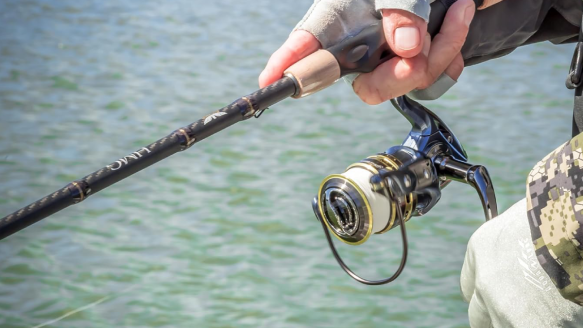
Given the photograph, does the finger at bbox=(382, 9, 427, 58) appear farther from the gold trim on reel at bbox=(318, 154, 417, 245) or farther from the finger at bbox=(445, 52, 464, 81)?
the gold trim on reel at bbox=(318, 154, 417, 245)

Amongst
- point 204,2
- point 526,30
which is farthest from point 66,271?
point 204,2

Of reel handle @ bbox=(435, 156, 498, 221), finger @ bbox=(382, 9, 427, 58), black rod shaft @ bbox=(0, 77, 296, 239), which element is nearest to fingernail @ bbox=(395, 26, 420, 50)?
finger @ bbox=(382, 9, 427, 58)

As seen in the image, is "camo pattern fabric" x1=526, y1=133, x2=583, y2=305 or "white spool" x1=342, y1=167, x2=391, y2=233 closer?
"camo pattern fabric" x1=526, y1=133, x2=583, y2=305

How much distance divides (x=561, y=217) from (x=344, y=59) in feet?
0.74

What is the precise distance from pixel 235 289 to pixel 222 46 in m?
1.53

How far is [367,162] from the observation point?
0.85 meters

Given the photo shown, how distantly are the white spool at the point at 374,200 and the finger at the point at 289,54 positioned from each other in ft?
0.63

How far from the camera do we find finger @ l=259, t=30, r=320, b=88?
0.66 metres

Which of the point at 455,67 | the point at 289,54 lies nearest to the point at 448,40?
the point at 455,67

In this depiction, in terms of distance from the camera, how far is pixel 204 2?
3576 mm

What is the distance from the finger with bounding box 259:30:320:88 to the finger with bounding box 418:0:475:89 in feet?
0.36

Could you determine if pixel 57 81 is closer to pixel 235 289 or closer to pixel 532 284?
pixel 235 289

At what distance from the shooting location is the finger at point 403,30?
662 mm

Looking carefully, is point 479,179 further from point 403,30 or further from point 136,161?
point 136,161
